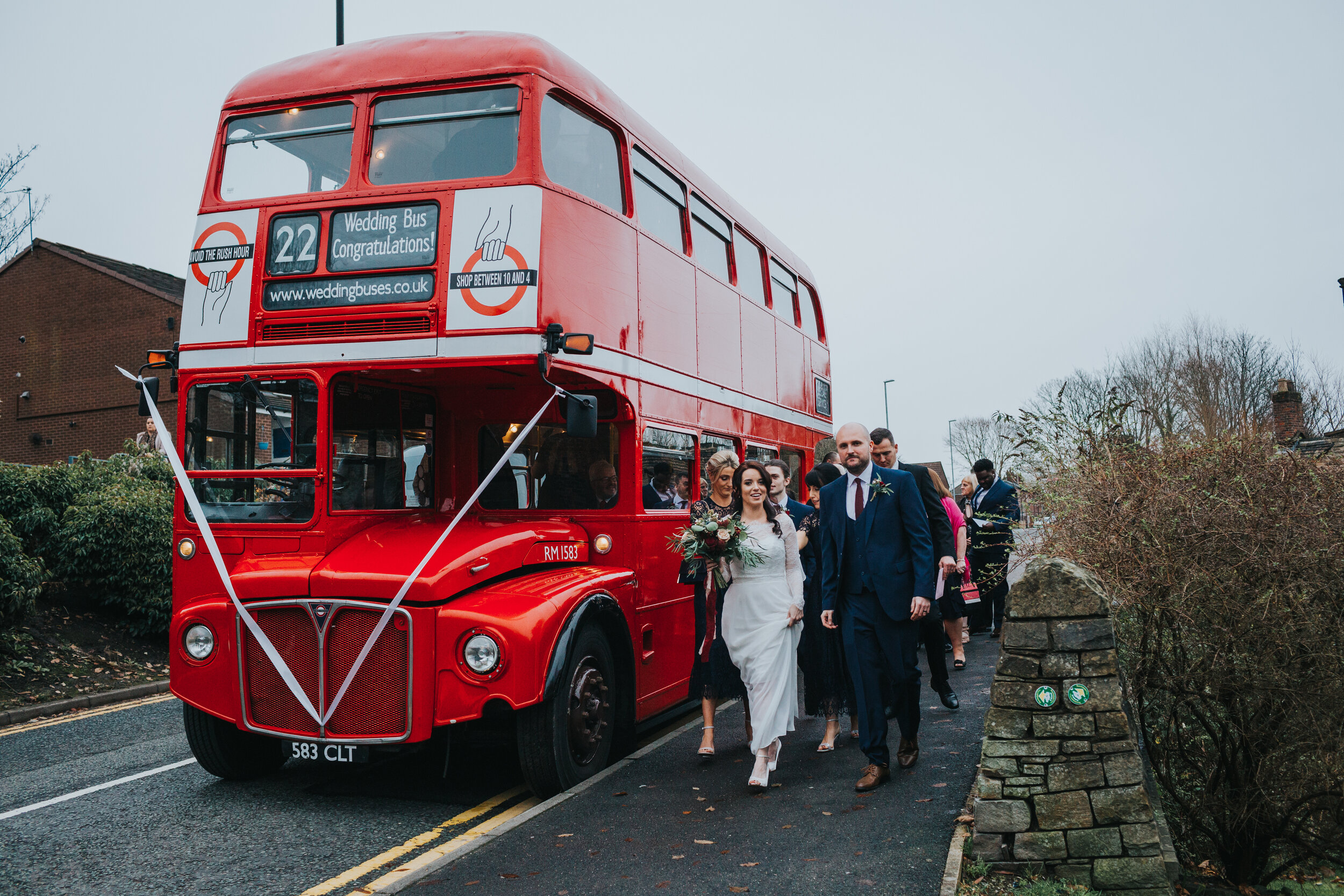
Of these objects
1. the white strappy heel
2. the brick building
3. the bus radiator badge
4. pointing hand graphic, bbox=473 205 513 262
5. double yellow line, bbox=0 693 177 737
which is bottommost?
double yellow line, bbox=0 693 177 737

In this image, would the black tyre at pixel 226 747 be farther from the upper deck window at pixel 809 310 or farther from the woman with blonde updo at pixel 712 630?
the upper deck window at pixel 809 310

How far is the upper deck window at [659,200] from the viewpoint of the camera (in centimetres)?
743

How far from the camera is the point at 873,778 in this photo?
5.55m

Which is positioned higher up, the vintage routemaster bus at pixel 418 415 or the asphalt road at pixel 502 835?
the vintage routemaster bus at pixel 418 415

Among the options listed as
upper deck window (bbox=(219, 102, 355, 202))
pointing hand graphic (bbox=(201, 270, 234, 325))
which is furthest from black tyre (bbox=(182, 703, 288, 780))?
upper deck window (bbox=(219, 102, 355, 202))

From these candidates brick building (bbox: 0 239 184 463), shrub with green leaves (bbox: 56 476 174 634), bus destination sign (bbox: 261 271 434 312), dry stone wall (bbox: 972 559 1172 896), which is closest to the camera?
dry stone wall (bbox: 972 559 1172 896)

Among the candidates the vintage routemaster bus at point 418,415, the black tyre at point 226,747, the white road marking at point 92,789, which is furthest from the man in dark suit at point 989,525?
the white road marking at point 92,789

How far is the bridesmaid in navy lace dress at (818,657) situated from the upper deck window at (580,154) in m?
2.56

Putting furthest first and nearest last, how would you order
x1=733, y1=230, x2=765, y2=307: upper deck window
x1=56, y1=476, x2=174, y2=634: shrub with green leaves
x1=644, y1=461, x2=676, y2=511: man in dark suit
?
1. x1=56, y1=476, x2=174, y2=634: shrub with green leaves
2. x1=733, y1=230, x2=765, y2=307: upper deck window
3. x1=644, y1=461, x2=676, y2=511: man in dark suit

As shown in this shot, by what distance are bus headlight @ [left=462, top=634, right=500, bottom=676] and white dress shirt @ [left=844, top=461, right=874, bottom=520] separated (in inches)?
88.0

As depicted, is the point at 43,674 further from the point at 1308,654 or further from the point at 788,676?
the point at 1308,654

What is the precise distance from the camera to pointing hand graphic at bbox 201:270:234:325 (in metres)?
6.19

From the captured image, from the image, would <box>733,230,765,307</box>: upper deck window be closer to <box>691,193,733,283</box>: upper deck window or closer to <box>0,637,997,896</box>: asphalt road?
<box>691,193,733,283</box>: upper deck window

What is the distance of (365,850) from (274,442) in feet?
8.07
